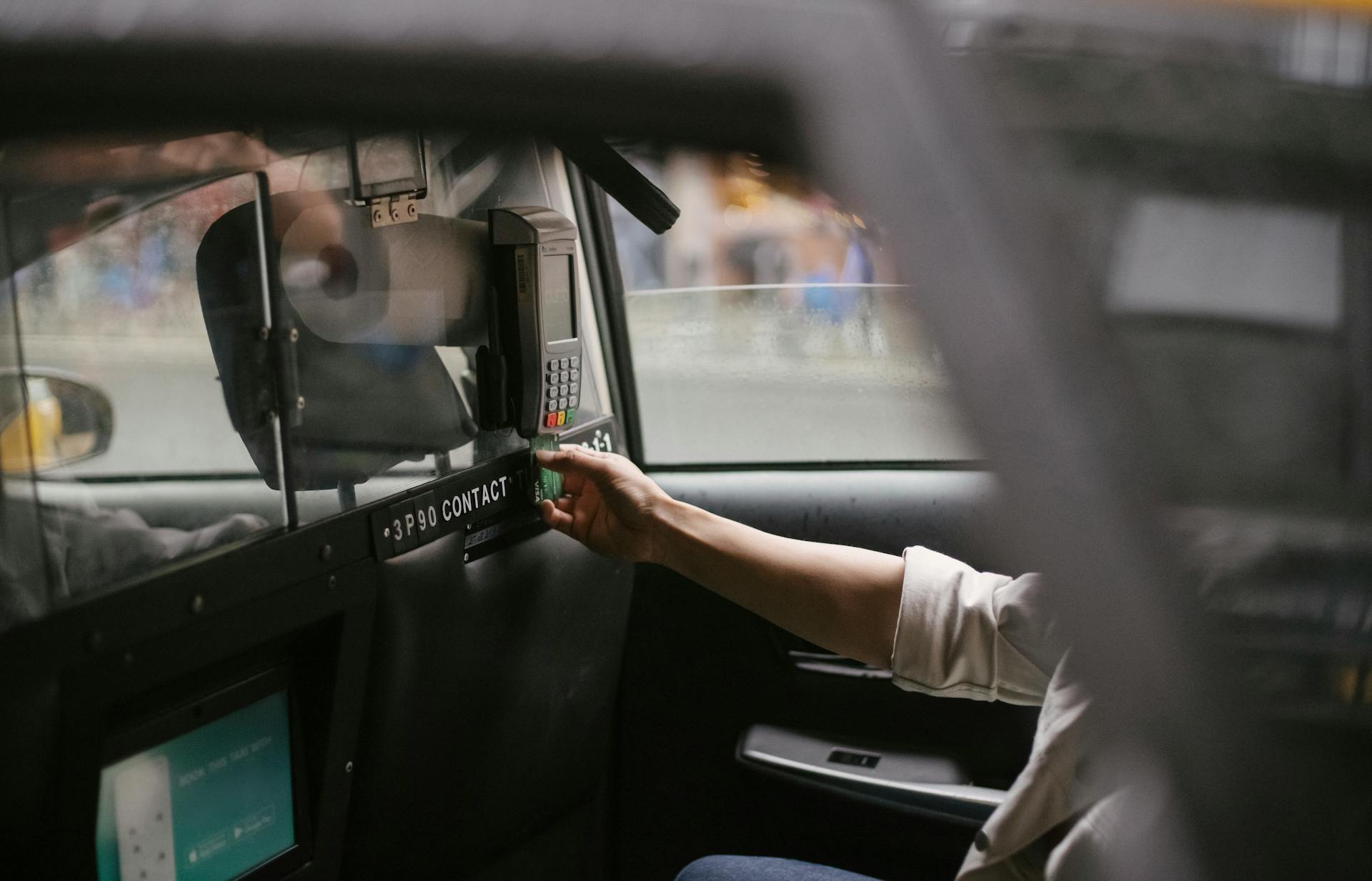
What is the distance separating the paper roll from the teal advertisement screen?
41 centimetres

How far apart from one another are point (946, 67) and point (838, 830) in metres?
1.70

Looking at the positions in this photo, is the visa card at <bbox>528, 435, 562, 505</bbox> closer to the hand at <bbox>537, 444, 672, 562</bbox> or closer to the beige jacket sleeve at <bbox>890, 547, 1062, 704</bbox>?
the hand at <bbox>537, 444, 672, 562</bbox>

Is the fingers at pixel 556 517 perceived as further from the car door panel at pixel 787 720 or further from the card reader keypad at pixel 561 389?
the car door panel at pixel 787 720

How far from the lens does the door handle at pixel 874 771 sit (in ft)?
5.89

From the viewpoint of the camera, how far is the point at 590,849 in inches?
76.9

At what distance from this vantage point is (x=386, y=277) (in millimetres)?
1323

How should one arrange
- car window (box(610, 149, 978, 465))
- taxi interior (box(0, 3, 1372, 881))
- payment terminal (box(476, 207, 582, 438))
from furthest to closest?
car window (box(610, 149, 978, 465))
payment terminal (box(476, 207, 582, 438))
taxi interior (box(0, 3, 1372, 881))

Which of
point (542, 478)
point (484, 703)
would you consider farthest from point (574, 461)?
point (484, 703)

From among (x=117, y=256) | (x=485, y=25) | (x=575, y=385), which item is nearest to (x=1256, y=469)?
(x=485, y=25)

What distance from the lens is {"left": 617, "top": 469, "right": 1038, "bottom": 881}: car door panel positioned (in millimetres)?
1849

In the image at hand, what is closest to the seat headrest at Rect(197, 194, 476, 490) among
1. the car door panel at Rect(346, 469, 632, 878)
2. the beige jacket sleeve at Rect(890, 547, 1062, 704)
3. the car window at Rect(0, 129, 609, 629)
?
the car window at Rect(0, 129, 609, 629)

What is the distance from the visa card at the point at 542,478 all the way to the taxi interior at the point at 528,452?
0.02 m

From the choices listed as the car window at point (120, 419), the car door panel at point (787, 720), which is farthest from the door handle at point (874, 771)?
the car window at point (120, 419)

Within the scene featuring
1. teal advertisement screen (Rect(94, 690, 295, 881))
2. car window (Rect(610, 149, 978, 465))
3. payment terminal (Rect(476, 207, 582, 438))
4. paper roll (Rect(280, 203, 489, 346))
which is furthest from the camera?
car window (Rect(610, 149, 978, 465))
